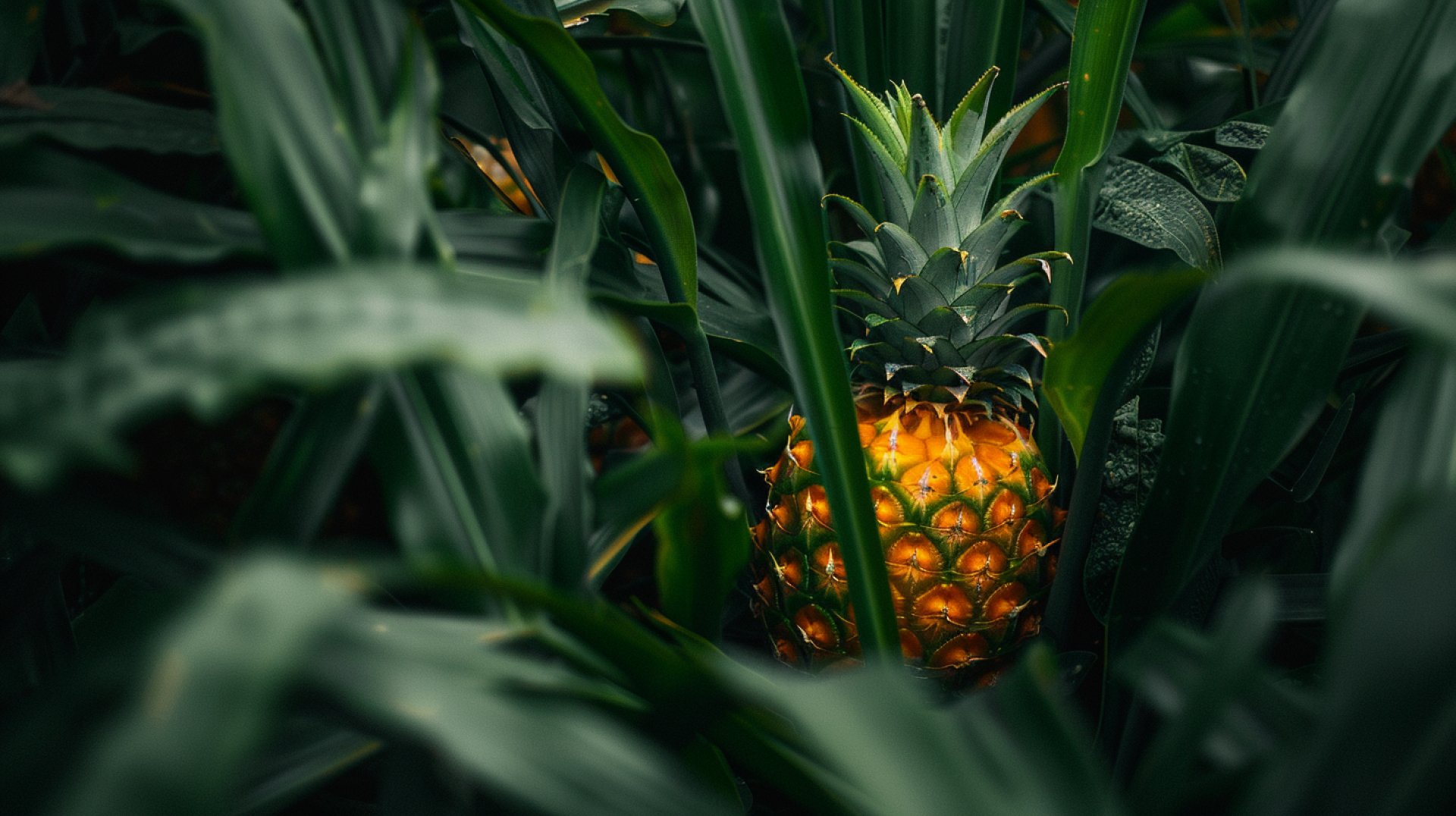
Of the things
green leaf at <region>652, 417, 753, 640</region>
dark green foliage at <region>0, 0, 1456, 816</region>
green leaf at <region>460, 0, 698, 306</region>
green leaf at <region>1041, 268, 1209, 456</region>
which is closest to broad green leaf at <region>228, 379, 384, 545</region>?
dark green foliage at <region>0, 0, 1456, 816</region>

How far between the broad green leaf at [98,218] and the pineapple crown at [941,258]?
39 centimetres

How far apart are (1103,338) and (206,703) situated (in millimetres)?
408

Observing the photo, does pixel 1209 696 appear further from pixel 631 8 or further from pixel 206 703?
pixel 631 8

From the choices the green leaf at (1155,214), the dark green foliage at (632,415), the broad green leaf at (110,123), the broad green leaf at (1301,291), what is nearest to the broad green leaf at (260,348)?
the dark green foliage at (632,415)

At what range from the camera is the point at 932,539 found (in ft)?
1.92

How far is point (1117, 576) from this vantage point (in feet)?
1.53

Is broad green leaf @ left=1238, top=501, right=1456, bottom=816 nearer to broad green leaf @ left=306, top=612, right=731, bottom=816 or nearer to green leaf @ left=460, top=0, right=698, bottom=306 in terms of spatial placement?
broad green leaf @ left=306, top=612, right=731, bottom=816

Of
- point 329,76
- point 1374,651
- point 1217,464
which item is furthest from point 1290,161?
point 329,76

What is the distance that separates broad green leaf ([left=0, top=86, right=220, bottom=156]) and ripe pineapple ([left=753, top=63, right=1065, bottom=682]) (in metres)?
0.39

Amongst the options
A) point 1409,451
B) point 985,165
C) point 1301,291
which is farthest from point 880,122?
point 1409,451

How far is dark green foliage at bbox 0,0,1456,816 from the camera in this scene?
22 cm

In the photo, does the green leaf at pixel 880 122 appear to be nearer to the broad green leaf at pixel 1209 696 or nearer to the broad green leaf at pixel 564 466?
the broad green leaf at pixel 564 466

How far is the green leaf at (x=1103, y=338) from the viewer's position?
1.26 feet

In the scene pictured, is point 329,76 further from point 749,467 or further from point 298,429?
point 749,467
